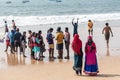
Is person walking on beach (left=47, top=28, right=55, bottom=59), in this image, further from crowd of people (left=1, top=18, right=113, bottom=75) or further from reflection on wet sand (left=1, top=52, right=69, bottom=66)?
reflection on wet sand (left=1, top=52, right=69, bottom=66)

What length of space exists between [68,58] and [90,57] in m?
4.59

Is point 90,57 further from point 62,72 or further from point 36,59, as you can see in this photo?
point 36,59

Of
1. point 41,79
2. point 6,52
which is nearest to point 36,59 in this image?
point 6,52

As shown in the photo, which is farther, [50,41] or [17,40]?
[17,40]

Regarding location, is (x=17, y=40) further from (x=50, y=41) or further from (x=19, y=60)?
(x=50, y=41)

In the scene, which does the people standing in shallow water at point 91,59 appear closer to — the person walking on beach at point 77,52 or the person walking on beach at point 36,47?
the person walking on beach at point 77,52

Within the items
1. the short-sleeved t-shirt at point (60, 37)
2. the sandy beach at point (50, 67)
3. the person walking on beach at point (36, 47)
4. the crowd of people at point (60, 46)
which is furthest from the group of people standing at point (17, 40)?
the short-sleeved t-shirt at point (60, 37)

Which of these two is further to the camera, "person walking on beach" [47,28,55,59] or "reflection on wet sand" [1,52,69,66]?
"person walking on beach" [47,28,55,59]

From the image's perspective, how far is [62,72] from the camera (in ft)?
54.1

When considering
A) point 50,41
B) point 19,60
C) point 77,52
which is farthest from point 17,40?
point 77,52

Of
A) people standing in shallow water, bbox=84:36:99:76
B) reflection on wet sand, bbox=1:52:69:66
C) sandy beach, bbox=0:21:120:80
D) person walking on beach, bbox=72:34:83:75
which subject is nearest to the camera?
people standing in shallow water, bbox=84:36:99:76

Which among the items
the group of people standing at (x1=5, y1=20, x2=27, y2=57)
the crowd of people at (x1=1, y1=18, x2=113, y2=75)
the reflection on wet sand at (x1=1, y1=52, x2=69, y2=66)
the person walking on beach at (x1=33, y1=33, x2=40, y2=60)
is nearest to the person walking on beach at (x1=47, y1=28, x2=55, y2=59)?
the crowd of people at (x1=1, y1=18, x2=113, y2=75)

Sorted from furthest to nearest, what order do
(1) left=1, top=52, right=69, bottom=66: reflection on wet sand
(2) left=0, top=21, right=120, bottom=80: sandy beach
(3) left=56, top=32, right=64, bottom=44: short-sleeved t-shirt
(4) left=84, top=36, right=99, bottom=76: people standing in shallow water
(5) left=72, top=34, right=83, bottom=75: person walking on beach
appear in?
(3) left=56, top=32, right=64, bottom=44: short-sleeved t-shirt, (1) left=1, top=52, right=69, bottom=66: reflection on wet sand, (2) left=0, top=21, right=120, bottom=80: sandy beach, (5) left=72, top=34, right=83, bottom=75: person walking on beach, (4) left=84, top=36, right=99, bottom=76: people standing in shallow water

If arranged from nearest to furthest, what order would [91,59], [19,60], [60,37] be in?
1. [91,59]
2. [60,37]
3. [19,60]
